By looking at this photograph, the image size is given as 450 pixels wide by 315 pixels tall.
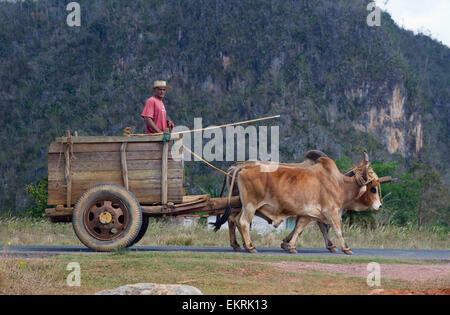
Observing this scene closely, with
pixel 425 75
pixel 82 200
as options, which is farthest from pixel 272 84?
pixel 82 200

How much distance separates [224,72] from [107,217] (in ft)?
→ 210

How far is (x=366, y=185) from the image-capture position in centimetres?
1299

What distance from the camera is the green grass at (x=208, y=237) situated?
1506 cm

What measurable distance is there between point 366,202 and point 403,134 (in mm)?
64096

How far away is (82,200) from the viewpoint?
1175cm

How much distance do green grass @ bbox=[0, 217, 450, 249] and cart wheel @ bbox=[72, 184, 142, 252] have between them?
9.65ft

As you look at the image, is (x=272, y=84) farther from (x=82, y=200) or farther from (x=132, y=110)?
(x=82, y=200)

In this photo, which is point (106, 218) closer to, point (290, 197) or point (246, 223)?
point (246, 223)

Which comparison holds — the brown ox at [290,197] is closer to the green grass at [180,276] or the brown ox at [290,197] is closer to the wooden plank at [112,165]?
the wooden plank at [112,165]

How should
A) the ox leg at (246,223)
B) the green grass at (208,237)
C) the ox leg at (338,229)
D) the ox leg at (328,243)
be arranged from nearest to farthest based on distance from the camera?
the ox leg at (246,223), the ox leg at (338,229), the ox leg at (328,243), the green grass at (208,237)

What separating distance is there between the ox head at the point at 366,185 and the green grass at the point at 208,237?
2.05 metres

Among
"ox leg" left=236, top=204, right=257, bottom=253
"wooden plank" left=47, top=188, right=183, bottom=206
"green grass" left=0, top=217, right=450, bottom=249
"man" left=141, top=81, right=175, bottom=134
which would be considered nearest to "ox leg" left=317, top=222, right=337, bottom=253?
"ox leg" left=236, top=204, right=257, bottom=253

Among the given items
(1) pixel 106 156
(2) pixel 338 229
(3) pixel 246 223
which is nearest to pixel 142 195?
(1) pixel 106 156

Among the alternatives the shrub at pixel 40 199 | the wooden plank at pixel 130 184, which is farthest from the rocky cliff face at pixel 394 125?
the wooden plank at pixel 130 184
